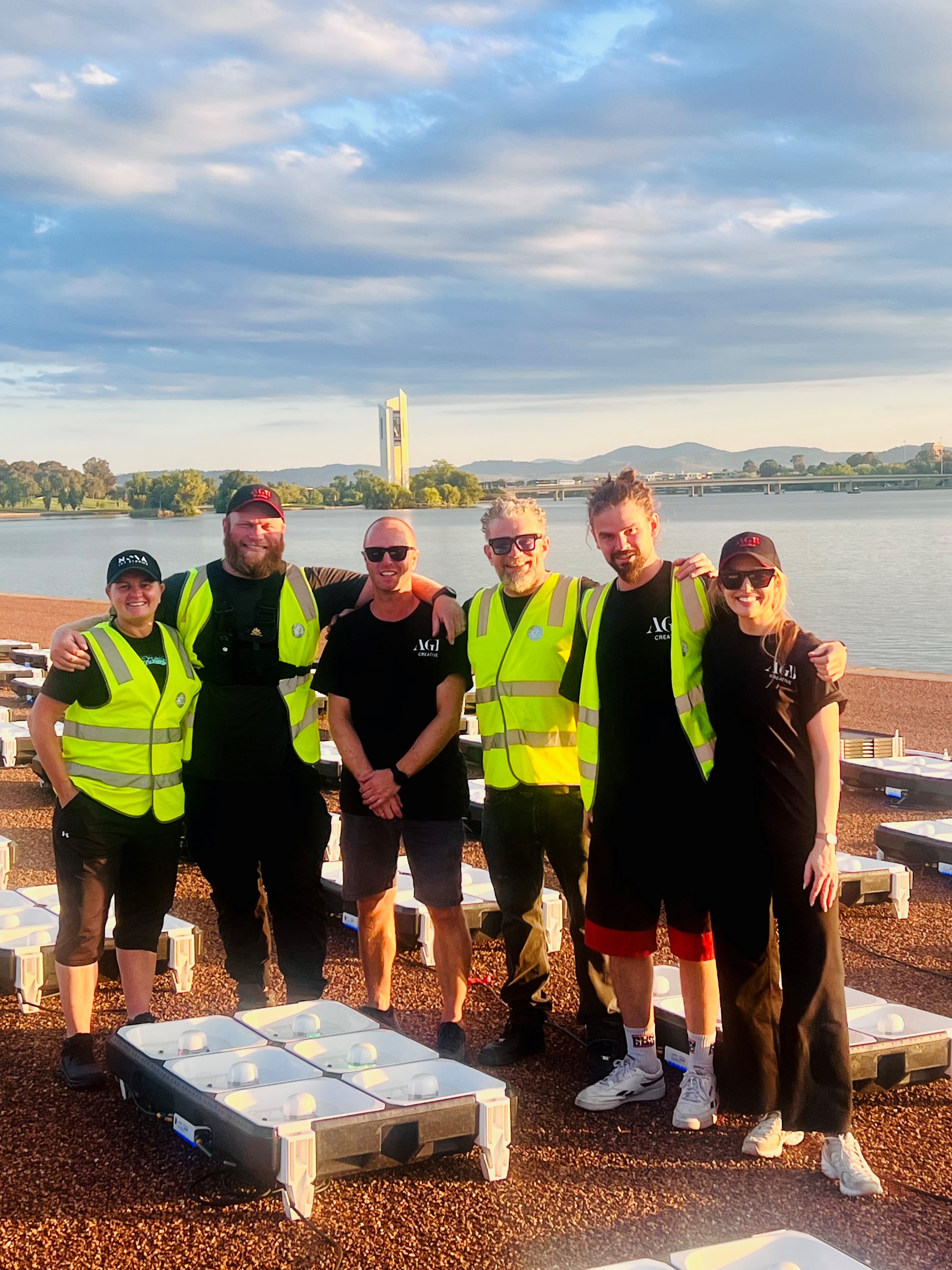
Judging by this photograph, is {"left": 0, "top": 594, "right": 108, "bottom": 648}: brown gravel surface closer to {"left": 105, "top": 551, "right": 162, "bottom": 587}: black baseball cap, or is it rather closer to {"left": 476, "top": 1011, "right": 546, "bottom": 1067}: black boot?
{"left": 105, "top": 551, "right": 162, "bottom": 587}: black baseball cap

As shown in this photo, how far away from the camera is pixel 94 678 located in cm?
514

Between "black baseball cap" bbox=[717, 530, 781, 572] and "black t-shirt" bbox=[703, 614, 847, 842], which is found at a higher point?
"black baseball cap" bbox=[717, 530, 781, 572]

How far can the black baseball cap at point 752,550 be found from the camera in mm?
4430

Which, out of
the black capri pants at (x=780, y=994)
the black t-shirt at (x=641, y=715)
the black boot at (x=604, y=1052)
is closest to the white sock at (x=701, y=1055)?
the black capri pants at (x=780, y=994)

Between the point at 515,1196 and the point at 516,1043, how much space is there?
116 centimetres

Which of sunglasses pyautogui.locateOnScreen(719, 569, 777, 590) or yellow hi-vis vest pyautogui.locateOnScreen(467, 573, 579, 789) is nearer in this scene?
sunglasses pyautogui.locateOnScreen(719, 569, 777, 590)

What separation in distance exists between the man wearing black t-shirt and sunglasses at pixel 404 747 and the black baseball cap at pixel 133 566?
76 cm

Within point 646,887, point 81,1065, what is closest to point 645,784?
point 646,887

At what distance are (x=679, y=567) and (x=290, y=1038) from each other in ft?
7.16

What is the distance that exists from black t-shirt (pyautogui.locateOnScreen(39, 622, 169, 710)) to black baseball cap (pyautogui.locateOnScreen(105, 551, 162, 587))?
22cm

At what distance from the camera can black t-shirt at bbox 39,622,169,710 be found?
509cm

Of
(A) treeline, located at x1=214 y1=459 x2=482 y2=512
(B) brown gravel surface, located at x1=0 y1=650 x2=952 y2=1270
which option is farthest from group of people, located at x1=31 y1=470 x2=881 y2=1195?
(A) treeline, located at x1=214 y1=459 x2=482 y2=512

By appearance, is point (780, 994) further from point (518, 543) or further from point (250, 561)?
point (250, 561)

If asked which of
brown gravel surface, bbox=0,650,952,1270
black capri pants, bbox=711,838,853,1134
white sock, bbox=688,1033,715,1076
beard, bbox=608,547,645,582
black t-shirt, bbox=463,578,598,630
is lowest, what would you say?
brown gravel surface, bbox=0,650,952,1270
